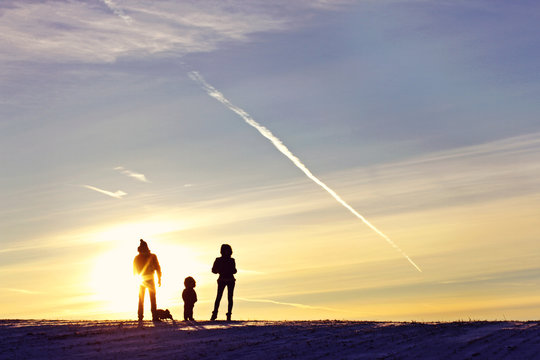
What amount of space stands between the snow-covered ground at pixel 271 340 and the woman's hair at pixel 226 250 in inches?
121

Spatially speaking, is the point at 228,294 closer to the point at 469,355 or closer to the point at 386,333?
the point at 386,333

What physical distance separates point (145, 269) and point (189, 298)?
2.96 m

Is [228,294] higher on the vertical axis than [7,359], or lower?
higher

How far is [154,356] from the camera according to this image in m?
16.3

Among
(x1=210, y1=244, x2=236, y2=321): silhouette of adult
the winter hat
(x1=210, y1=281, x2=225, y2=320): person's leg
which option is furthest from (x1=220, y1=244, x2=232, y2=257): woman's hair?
the winter hat

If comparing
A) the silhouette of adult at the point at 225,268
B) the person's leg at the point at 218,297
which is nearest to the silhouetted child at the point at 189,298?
the person's leg at the point at 218,297

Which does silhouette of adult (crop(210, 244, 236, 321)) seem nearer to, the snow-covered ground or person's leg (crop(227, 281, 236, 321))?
person's leg (crop(227, 281, 236, 321))

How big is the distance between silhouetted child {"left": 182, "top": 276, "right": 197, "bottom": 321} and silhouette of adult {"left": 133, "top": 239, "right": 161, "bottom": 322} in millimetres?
2239

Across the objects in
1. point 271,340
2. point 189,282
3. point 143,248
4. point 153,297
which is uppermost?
point 143,248

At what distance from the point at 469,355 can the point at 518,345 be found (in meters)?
1.79

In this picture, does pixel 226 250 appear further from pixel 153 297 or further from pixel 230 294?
pixel 153 297

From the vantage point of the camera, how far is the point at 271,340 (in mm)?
18984

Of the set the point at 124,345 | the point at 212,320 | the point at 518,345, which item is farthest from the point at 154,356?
the point at 212,320

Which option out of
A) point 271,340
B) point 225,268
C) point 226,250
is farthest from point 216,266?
point 271,340
